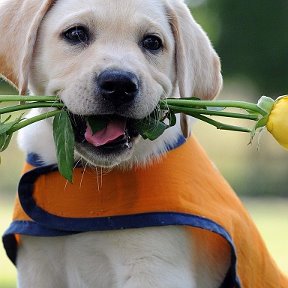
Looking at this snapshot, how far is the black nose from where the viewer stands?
452cm

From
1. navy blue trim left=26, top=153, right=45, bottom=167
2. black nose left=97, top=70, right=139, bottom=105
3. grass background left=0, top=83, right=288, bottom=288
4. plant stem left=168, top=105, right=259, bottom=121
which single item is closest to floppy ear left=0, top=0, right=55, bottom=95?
navy blue trim left=26, top=153, right=45, bottom=167

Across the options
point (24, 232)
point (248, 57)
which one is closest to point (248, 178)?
point (248, 57)

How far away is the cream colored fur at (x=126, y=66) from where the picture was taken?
4.82m

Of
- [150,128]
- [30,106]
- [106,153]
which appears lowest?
[106,153]

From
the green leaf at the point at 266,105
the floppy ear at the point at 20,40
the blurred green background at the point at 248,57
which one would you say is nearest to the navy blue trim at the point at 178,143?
the floppy ear at the point at 20,40

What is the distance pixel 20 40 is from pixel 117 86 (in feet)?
2.31

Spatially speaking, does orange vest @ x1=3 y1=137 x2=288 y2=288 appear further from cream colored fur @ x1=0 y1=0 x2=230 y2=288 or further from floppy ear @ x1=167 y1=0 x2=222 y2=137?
floppy ear @ x1=167 y1=0 x2=222 y2=137

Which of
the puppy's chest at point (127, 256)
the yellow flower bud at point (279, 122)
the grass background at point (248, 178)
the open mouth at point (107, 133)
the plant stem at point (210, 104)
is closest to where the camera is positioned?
the yellow flower bud at point (279, 122)

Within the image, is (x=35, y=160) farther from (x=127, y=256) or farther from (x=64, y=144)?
(x=64, y=144)

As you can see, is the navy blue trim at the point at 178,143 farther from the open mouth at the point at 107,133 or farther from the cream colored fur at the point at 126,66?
the open mouth at the point at 107,133

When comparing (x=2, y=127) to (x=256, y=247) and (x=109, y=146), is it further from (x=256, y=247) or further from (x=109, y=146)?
(x=256, y=247)

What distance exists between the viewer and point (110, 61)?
464 centimetres

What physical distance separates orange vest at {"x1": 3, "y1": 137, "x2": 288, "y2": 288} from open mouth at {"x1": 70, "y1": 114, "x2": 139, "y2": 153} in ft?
1.46

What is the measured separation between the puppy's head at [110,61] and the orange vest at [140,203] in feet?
0.48
